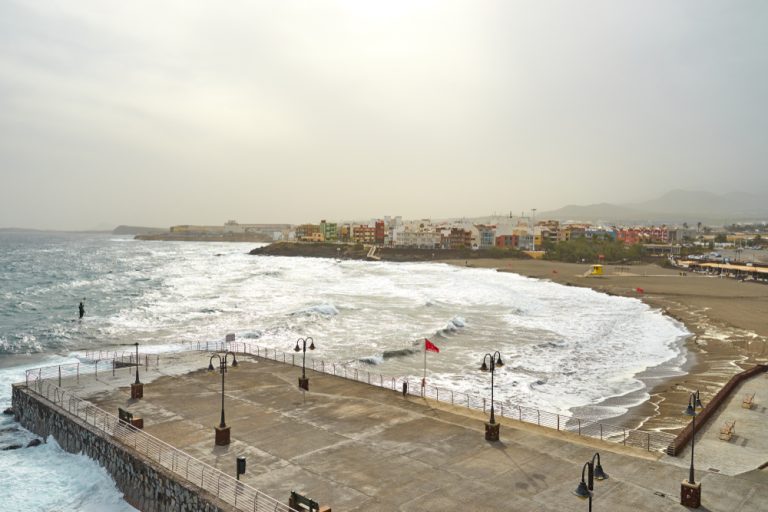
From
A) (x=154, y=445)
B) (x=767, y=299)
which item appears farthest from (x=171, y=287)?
(x=767, y=299)

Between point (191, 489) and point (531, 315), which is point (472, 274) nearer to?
point (531, 315)

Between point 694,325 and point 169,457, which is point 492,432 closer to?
point 169,457

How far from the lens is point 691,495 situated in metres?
12.4

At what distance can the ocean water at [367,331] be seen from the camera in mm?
25422

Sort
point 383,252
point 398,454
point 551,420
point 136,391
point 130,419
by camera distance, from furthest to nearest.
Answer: point 383,252 → point 551,420 → point 136,391 → point 130,419 → point 398,454

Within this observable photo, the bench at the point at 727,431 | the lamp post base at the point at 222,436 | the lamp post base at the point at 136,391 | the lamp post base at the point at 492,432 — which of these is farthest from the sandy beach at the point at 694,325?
the lamp post base at the point at 136,391

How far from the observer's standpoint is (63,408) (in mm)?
19281

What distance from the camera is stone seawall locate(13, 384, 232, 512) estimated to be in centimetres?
1344

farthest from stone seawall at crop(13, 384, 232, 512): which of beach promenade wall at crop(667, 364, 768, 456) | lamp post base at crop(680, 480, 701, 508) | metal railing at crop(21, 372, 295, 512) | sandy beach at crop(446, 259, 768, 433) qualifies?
sandy beach at crop(446, 259, 768, 433)

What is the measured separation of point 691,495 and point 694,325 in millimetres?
36765

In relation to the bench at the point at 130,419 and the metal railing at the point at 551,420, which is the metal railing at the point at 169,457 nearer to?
the bench at the point at 130,419

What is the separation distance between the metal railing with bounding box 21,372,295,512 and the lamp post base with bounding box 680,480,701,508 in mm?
9011

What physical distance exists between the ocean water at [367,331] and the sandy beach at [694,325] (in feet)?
4.78

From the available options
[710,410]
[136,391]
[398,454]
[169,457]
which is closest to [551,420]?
[710,410]
